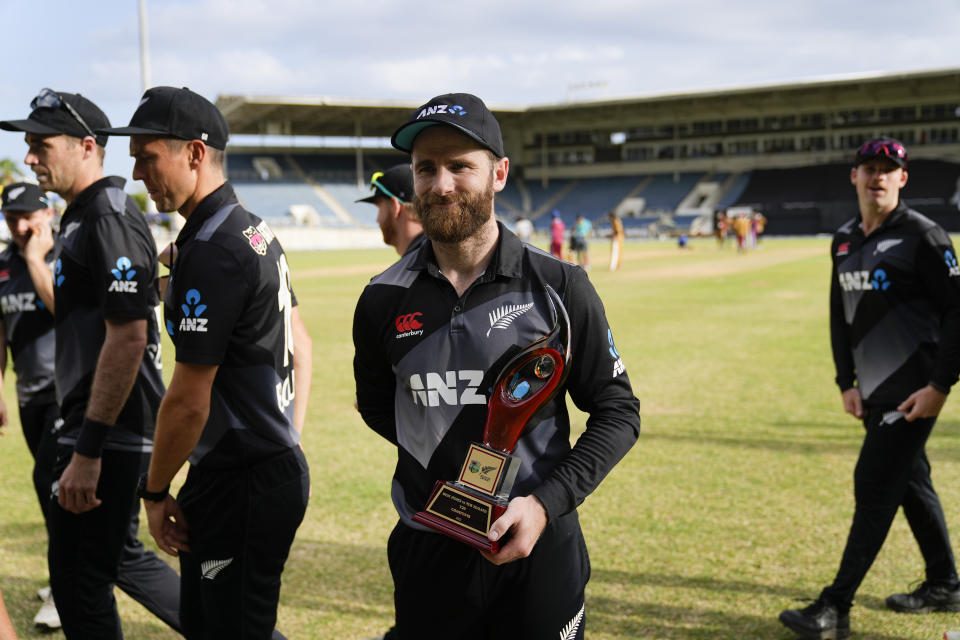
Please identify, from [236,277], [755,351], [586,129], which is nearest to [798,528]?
[236,277]

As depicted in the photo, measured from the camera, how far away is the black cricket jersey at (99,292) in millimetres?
3006

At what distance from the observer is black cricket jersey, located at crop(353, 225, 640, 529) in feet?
7.04

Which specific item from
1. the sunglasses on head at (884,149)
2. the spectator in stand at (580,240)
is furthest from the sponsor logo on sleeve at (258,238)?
the spectator in stand at (580,240)

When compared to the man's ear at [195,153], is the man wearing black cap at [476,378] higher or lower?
lower

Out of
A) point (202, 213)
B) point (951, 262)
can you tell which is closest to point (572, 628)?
point (202, 213)

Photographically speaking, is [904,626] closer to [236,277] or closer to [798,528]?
[798,528]

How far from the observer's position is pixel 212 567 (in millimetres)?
2660

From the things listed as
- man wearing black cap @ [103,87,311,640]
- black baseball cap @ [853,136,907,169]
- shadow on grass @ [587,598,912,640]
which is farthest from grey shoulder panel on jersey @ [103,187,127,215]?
black baseball cap @ [853,136,907,169]

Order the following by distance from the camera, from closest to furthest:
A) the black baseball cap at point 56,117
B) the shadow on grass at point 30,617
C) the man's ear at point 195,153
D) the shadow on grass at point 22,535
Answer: the man's ear at point 195,153 < the black baseball cap at point 56,117 < the shadow on grass at point 30,617 < the shadow on grass at point 22,535

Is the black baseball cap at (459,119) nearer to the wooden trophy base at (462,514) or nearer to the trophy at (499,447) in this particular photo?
the trophy at (499,447)

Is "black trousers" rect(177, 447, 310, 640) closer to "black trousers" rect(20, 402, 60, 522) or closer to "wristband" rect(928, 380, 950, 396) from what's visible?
"black trousers" rect(20, 402, 60, 522)

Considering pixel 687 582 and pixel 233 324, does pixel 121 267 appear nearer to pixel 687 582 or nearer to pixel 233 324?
pixel 233 324

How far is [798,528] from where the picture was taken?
5.00 metres

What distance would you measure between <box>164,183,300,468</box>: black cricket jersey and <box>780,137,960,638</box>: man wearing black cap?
8.48 feet
